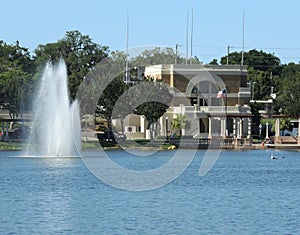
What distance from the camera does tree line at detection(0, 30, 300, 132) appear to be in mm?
113750

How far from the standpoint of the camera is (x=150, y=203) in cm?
4681

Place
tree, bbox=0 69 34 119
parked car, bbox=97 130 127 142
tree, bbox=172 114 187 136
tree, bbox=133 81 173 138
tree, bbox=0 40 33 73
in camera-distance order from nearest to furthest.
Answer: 1. parked car, bbox=97 130 127 142
2. tree, bbox=133 81 173 138
3. tree, bbox=0 69 34 119
4. tree, bbox=172 114 187 136
5. tree, bbox=0 40 33 73

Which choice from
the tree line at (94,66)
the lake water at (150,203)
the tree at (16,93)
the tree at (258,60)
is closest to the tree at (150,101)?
the tree line at (94,66)

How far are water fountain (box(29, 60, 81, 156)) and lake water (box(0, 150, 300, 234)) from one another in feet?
26.0

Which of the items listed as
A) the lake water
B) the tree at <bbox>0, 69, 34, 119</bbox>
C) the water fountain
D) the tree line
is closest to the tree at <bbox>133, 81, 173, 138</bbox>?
the tree line

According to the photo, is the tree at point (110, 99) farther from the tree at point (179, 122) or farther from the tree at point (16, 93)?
the tree at point (16, 93)

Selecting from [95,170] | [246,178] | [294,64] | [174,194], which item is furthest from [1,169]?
[294,64]

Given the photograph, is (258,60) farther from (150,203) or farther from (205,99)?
(150,203)

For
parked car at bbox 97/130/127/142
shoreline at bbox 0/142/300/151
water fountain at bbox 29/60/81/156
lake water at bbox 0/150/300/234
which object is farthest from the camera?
parked car at bbox 97/130/127/142

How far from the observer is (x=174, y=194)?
5159 centimetres

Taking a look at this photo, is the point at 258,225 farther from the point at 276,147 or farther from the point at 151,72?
the point at 151,72

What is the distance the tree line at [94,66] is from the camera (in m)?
114

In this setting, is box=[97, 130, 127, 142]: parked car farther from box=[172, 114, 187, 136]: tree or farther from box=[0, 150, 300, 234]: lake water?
box=[0, 150, 300, 234]: lake water

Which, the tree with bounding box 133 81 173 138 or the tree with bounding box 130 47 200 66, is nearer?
the tree with bounding box 133 81 173 138
